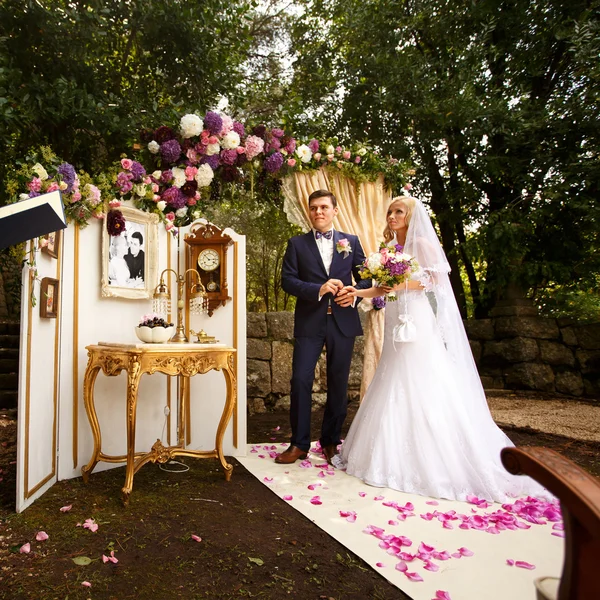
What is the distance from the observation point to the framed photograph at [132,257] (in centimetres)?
337

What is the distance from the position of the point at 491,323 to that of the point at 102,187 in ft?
18.2

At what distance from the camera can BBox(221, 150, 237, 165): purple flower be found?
4.26 m

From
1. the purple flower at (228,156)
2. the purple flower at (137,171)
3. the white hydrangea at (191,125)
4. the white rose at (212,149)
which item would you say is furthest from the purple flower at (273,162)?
the purple flower at (137,171)

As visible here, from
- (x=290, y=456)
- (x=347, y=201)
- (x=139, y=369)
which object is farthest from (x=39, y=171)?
(x=347, y=201)

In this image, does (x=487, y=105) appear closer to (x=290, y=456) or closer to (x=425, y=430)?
(x=425, y=430)

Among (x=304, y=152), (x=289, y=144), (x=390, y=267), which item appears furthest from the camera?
(x=304, y=152)

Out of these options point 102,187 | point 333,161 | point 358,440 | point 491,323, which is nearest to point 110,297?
point 102,187

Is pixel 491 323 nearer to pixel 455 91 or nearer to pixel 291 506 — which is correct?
pixel 455 91

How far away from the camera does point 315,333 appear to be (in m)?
3.50

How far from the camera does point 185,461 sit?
11.9 feet

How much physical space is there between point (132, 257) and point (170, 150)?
1008 mm

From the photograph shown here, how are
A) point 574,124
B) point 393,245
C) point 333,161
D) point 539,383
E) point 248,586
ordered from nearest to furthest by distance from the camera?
point 248,586 < point 393,245 < point 333,161 < point 574,124 < point 539,383

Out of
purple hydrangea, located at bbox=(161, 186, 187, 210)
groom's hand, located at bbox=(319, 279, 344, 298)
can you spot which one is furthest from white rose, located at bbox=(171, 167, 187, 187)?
groom's hand, located at bbox=(319, 279, 344, 298)

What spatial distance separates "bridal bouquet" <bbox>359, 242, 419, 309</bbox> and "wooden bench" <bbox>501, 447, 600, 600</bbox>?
2.20 metres
